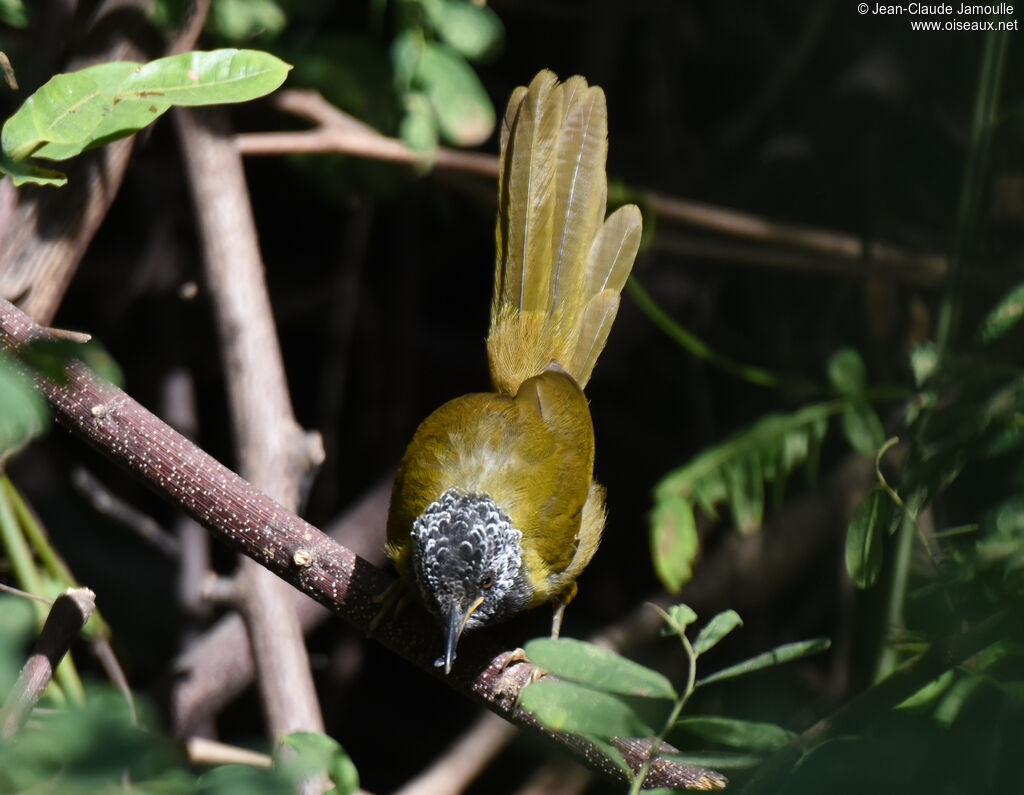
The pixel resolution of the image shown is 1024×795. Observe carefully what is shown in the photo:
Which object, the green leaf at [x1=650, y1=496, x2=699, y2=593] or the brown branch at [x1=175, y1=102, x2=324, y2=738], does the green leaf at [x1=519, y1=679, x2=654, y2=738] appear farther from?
the green leaf at [x1=650, y1=496, x2=699, y2=593]

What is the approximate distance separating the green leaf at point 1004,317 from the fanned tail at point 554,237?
3.08 feet

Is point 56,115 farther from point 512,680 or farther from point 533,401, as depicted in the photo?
point 533,401

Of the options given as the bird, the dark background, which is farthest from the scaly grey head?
the dark background

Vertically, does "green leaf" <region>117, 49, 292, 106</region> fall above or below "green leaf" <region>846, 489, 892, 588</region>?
above

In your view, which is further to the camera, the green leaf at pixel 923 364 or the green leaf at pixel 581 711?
the green leaf at pixel 923 364

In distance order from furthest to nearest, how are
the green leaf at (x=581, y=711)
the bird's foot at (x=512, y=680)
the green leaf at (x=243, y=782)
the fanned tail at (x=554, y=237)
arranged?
1. the fanned tail at (x=554, y=237)
2. the bird's foot at (x=512, y=680)
3. the green leaf at (x=581, y=711)
4. the green leaf at (x=243, y=782)

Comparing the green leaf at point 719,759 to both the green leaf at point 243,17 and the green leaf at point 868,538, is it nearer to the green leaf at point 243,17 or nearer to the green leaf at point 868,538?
the green leaf at point 868,538

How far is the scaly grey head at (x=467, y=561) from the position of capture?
1.84m

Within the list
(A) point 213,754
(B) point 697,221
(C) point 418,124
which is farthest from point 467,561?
(B) point 697,221

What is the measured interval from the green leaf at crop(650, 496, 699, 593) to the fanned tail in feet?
1.33

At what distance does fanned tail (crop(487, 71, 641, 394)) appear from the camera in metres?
2.15

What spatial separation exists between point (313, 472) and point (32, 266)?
68cm

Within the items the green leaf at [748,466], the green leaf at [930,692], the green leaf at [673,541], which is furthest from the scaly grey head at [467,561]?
the green leaf at [930,692]

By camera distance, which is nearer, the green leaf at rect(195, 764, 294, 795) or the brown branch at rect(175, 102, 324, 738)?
the green leaf at rect(195, 764, 294, 795)
